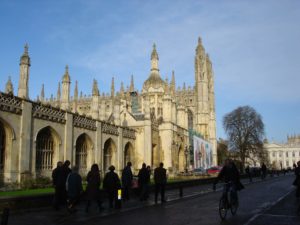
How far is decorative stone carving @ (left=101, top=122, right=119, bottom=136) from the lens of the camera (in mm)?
31306


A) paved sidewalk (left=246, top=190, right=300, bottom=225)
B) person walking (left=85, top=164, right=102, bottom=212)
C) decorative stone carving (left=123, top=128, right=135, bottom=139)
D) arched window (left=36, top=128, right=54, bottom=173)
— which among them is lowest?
paved sidewalk (left=246, top=190, right=300, bottom=225)

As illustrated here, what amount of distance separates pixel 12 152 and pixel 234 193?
13830 millimetres

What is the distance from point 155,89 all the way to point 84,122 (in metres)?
22.4

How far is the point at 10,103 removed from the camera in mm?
19688

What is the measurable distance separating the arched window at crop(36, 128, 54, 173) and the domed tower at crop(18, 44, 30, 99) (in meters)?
2.75

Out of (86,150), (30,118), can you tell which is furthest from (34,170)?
(86,150)

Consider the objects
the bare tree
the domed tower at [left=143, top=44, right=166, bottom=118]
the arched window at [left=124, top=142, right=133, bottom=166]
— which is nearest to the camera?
the arched window at [left=124, top=142, right=133, bottom=166]

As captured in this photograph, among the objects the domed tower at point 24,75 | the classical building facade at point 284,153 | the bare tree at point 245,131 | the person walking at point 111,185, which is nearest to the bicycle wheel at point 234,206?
the person walking at point 111,185

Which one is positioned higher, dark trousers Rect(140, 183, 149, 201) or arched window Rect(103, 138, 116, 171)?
arched window Rect(103, 138, 116, 171)

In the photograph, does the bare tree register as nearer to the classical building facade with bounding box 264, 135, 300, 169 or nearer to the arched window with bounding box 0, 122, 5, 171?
the arched window with bounding box 0, 122, 5, 171

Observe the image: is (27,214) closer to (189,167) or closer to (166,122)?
(166,122)

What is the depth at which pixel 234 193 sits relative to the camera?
10.7 m

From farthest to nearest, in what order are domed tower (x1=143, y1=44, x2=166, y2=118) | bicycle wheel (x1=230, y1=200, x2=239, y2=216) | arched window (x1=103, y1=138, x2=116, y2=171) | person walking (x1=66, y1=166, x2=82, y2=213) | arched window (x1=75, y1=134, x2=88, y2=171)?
1. domed tower (x1=143, y1=44, x2=166, y2=118)
2. arched window (x1=103, y1=138, x2=116, y2=171)
3. arched window (x1=75, y1=134, x2=88, y2=171)
4. person walking (x1=66, y1=166, x2=82, y2=213)
5. bicycle wheel (x1=230, y1=200, x2=239, y2=216)

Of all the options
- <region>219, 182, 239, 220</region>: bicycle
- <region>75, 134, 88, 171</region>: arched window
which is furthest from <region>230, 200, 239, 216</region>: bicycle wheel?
<region>75, 134, 88, 171</region>: arched window
